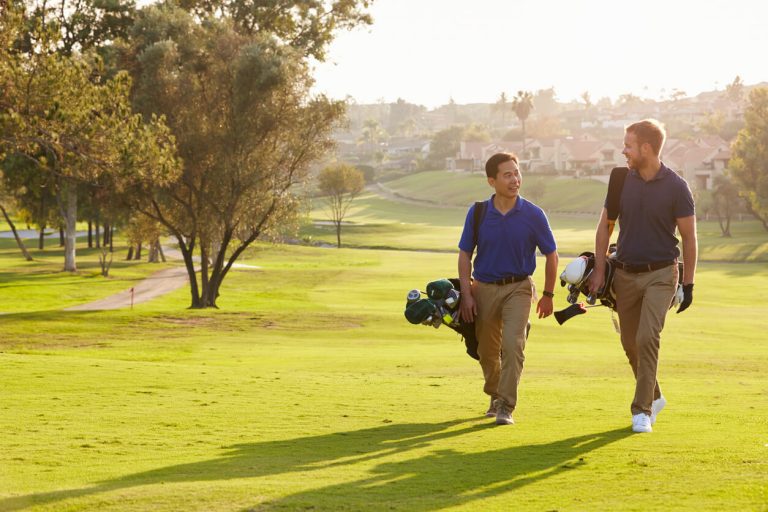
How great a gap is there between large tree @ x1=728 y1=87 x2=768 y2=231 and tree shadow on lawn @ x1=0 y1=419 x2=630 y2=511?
10040cm

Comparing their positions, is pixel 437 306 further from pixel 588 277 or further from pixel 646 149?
pixel 646 149

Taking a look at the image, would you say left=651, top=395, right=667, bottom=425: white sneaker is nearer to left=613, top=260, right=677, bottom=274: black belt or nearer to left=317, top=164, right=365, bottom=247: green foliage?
left=613, top=260, right=677, bottom=274: black belt

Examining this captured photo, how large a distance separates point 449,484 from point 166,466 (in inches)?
96.8

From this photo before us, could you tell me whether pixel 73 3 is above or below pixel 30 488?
above

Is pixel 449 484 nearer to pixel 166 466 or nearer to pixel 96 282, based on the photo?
pixel 166 466

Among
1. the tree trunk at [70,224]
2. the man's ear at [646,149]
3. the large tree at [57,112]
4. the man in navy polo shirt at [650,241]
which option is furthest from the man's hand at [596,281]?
the tree trunk at [70,224]

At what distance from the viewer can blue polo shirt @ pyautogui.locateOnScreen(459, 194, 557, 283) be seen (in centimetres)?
1202

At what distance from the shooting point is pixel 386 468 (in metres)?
9.45

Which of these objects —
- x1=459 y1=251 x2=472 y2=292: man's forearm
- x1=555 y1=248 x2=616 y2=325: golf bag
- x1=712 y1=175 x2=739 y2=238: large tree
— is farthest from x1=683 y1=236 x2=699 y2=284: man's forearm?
x1=712 y1=175 x2=739 y2=238: large tree

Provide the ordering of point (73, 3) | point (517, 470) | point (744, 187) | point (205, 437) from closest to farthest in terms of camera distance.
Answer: point (517, 470), point (205, 437), point (73, 3), point (744, 187)

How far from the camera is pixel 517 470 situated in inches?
361

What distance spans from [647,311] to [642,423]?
3.58 ft

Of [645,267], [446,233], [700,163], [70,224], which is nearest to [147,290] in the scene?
[70,224]

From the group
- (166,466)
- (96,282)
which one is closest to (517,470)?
(166,466)
